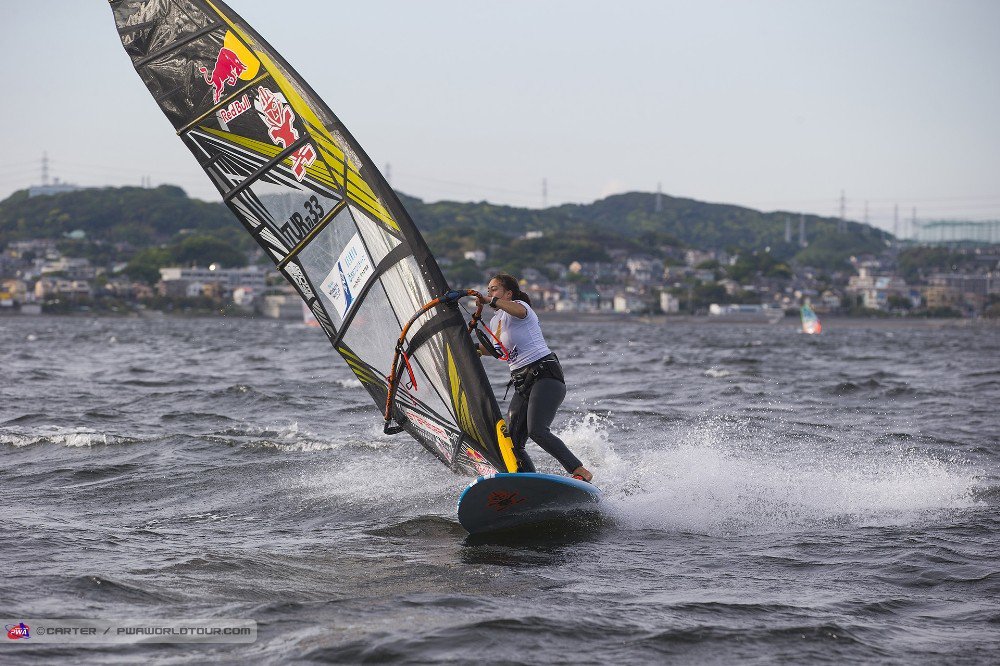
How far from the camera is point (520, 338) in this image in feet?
23.0

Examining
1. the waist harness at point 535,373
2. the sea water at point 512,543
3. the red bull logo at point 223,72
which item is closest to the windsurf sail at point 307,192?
the red bull logo at point 223,72

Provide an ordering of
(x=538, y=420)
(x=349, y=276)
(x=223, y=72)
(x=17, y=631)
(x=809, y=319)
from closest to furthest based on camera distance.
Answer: (x=17, y=631) → (x=223, y=72) → (x=538, y=420) → (x=349, y=276) → (x=809, y=319)

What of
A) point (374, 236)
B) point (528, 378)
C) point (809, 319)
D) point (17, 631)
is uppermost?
point (374, 236)

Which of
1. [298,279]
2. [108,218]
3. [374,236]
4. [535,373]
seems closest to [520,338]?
[535,373]

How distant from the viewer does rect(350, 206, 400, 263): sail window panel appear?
6859mm

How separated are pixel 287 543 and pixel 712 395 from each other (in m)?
12.3

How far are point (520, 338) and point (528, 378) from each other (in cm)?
28

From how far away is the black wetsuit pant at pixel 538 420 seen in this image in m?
6.95

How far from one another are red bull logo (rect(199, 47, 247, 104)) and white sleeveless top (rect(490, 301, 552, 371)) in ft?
7.45

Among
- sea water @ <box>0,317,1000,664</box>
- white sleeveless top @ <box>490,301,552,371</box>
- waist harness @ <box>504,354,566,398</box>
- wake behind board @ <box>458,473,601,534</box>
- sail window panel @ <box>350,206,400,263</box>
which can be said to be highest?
sail window panel @ <box>350,206,400,263</box>

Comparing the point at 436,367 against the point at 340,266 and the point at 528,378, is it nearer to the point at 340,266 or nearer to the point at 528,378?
the point at 528,378

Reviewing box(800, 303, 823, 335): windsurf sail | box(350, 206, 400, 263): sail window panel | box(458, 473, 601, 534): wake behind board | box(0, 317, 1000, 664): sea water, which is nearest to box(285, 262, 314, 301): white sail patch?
box(350, 206, 400, 263): sail window panel

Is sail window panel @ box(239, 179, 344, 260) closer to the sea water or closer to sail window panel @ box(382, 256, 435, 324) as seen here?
sail window panel @ box(382, 256, 435, 324)

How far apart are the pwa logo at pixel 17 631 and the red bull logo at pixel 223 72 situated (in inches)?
142
